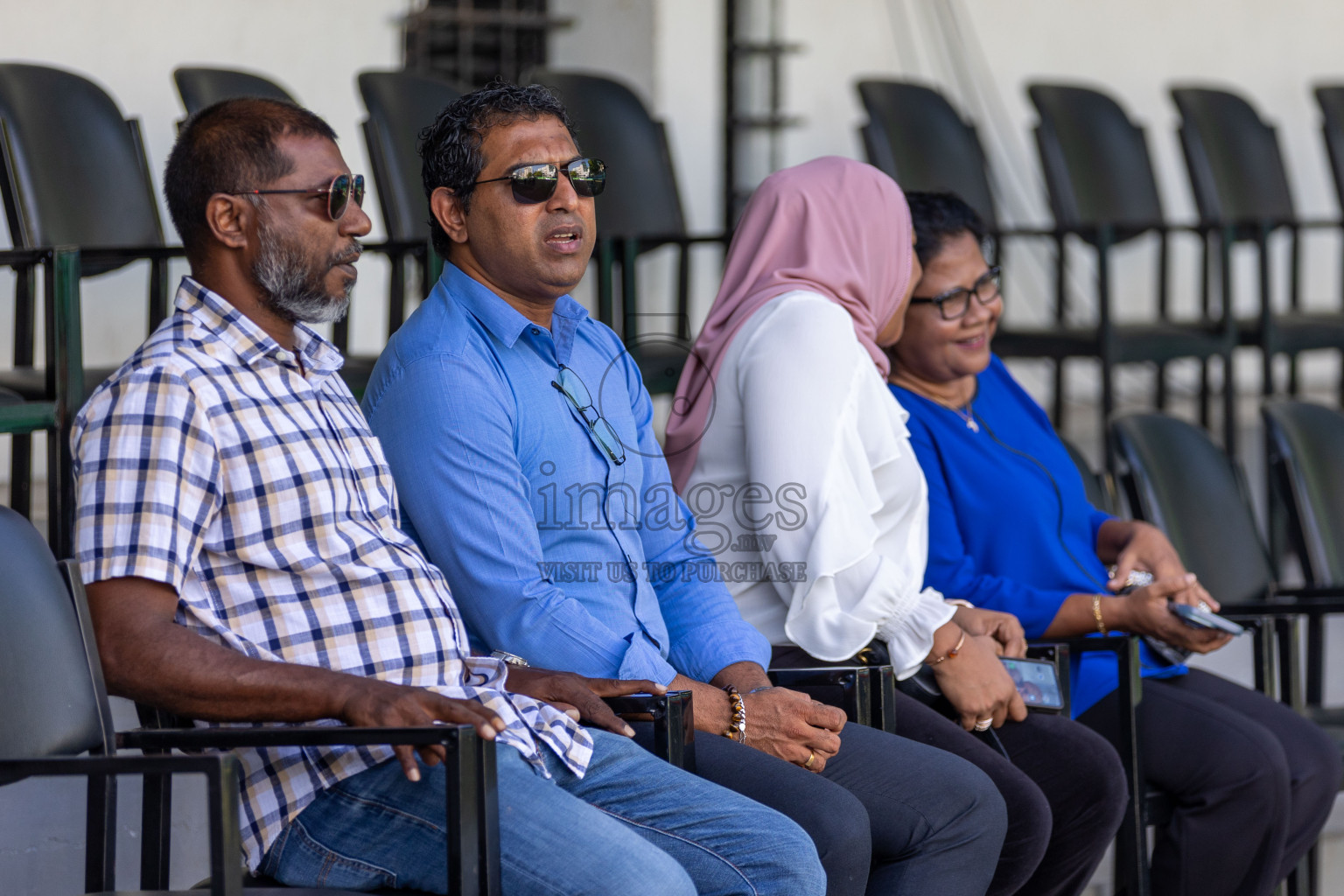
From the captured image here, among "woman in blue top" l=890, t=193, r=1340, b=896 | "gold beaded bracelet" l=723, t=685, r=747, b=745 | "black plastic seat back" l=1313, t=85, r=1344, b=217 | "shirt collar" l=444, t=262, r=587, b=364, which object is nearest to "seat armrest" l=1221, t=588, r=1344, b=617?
"woman in blue top" l=890, t=193, r=1340, b=896

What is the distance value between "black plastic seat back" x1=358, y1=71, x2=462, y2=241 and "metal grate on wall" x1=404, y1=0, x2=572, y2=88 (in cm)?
118

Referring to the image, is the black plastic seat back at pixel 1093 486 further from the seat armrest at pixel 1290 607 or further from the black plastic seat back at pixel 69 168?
the black plastic seat back at pixel 69 168

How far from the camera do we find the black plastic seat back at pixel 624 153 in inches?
147

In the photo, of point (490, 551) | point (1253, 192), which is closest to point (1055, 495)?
point (490, 551)

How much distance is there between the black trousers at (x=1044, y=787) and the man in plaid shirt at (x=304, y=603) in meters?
0.52

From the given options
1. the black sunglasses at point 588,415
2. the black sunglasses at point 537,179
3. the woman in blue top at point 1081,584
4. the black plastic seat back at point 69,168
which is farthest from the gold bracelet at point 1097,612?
the black plastic seat back at point 69,168

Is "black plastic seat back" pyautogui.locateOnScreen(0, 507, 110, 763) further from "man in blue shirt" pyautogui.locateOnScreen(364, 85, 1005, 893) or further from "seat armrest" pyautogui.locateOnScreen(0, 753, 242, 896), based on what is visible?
"man in blue shirt" pyautogui.locateOnScreen(364, 85, 1005, 893)

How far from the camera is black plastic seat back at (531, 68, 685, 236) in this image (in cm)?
375

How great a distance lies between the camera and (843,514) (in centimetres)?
220

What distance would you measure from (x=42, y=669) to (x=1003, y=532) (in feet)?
4.94

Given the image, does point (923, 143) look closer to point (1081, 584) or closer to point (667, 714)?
point (1081, 584)

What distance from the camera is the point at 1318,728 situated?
259cm

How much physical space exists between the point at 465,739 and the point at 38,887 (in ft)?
3.68

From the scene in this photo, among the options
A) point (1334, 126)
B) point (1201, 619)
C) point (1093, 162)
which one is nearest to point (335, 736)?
point (1201, 619)
